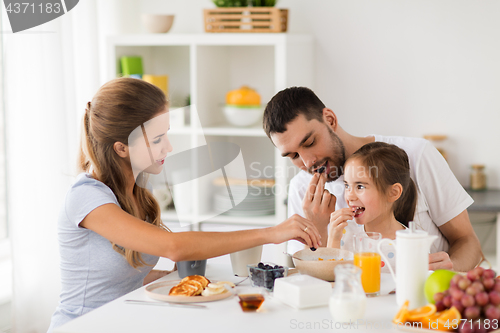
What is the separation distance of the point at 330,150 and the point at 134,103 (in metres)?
0.73

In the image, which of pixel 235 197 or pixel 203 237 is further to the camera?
pixel 235 197

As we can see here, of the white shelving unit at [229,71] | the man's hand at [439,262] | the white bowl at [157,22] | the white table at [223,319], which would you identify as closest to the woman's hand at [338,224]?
the man's hand at [439,262]

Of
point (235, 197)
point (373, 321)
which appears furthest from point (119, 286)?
point (373, 321)

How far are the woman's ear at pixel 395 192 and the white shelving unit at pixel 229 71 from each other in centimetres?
80

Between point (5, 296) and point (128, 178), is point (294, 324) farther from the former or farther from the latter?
point (5, 296)

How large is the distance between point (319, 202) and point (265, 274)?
0.50 metres

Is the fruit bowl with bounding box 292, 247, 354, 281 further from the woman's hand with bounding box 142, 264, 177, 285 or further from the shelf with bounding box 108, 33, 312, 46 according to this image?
the shelf with bounding box 108, 33, 312, 46

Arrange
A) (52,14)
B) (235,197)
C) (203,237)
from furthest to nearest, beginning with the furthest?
(52,14) < (235,197) < (203,237)

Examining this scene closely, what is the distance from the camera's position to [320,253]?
137 centimetres

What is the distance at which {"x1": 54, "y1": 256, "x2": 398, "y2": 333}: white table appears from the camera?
Result: 1.03 meters

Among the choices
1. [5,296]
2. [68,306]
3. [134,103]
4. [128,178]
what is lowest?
[5,296]

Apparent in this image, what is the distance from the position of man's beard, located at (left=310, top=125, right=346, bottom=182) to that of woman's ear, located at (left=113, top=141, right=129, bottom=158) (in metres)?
0.68

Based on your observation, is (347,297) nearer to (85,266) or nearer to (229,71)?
(85,266)

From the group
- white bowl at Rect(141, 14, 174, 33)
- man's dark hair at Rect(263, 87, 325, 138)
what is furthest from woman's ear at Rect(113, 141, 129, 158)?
white bowl at Rect(141, 14, 174, 33)
